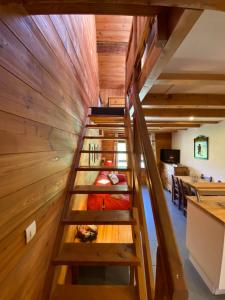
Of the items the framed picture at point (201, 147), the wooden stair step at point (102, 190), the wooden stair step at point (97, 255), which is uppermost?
the framed picture at point (201, 147)

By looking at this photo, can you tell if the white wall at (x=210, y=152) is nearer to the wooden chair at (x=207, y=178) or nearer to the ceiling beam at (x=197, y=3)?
the wooden chair at (x=207, y=178)

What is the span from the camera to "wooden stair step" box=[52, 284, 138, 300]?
146 centimetres

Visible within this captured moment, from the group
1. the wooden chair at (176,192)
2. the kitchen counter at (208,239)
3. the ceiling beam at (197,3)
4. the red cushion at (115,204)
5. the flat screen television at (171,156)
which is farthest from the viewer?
the flat screen television at (171,156)

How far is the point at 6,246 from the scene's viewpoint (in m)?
0.91

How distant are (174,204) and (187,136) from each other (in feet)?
8.69

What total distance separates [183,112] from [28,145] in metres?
3.39

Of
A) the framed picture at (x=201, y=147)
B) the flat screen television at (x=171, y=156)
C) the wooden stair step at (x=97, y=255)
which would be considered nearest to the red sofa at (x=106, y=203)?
the wooden stair step at (x=97, y=255)

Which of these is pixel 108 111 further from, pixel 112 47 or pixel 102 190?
pixel 112 47

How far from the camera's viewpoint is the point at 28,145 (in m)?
1.12

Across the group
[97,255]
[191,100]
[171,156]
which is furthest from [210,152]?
[97,255]

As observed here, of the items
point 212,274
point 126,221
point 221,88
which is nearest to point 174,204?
point 212,274

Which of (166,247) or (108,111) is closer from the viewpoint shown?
(166,247)

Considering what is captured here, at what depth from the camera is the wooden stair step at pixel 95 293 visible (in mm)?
1455

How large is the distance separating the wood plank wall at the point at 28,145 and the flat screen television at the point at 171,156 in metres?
6.85
